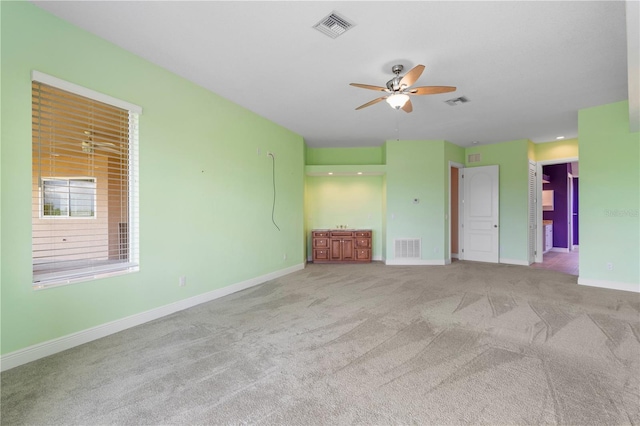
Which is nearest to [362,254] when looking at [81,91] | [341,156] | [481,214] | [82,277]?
[341,156]

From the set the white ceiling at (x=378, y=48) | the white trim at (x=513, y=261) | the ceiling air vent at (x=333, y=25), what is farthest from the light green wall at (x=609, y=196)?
the ceiling air vent at (x=333, y=25)

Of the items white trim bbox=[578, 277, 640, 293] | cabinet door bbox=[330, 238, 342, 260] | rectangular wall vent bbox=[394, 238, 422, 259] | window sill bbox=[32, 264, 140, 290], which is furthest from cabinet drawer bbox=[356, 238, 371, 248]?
window sill bbox=[32, 264, 140, 290]

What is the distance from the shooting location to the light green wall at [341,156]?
7223mm

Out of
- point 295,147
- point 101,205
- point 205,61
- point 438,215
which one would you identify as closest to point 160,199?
point 101,205

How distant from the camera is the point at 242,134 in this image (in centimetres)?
452

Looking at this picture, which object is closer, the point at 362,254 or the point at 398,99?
the point at 398,99

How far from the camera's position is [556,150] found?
21.4ft

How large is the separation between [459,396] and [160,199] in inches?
136

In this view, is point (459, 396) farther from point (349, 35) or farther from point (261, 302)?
point (349, 35)

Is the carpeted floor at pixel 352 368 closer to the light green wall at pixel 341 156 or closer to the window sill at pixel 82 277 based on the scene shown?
the window sill at pixel 82 277

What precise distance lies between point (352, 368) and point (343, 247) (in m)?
4.67

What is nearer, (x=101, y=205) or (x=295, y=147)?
(x=101, y=205)

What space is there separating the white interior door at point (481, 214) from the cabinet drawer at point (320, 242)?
3670mm

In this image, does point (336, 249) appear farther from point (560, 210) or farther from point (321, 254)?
point (560, 210)
